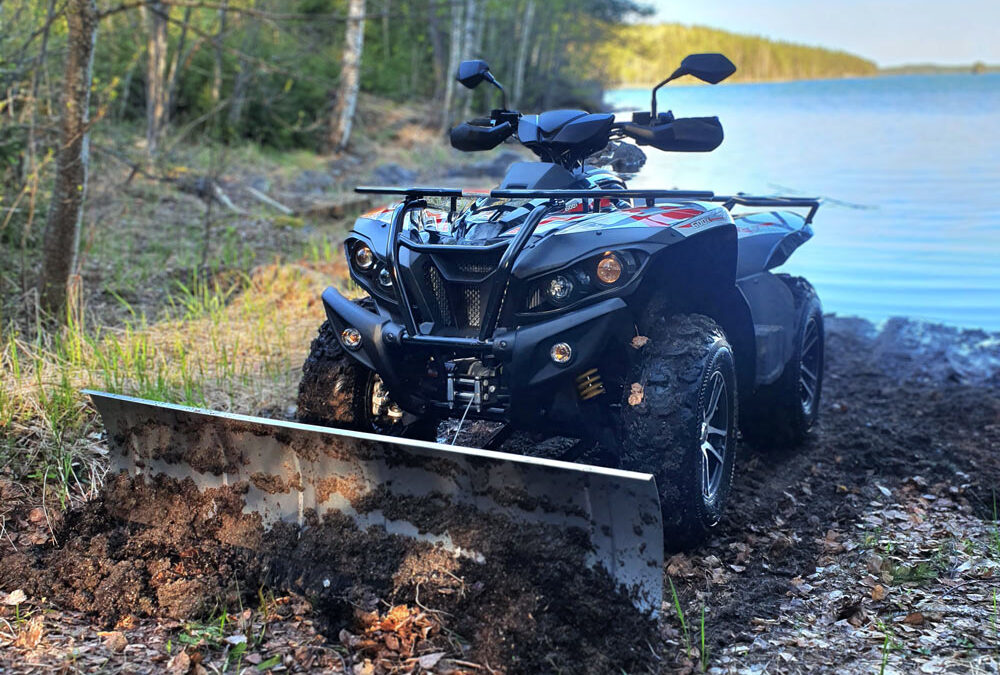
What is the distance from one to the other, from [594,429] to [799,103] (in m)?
74.0

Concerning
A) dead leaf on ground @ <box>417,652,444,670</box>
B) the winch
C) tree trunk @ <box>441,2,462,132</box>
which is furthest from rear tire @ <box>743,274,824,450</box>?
tree trunk @ <box>441,2,462,132</box>

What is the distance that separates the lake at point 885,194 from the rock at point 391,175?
4.42m

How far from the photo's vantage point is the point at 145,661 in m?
3.09

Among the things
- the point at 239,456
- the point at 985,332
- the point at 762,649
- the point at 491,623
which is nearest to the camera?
the point at 491,623

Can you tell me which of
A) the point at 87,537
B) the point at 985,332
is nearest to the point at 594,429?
the point at 87,537

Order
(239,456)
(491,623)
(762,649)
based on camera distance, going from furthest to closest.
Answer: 1. (239,456)
2. (762,649)
3. (491,623)

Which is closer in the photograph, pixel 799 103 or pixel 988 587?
pixel 988 587

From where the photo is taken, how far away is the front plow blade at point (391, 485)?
3031 millimetres

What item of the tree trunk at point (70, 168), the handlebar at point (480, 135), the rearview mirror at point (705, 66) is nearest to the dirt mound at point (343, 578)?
the handlebar at point (480, 135)

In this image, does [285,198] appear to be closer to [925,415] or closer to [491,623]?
[925,415]

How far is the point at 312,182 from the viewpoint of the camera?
51.9 ft

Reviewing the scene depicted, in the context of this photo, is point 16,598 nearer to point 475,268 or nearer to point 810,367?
point 475,268

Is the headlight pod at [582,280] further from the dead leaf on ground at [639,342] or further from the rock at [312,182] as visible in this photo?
the rock at [312,182]

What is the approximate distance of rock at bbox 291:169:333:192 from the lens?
1527 centimetres
